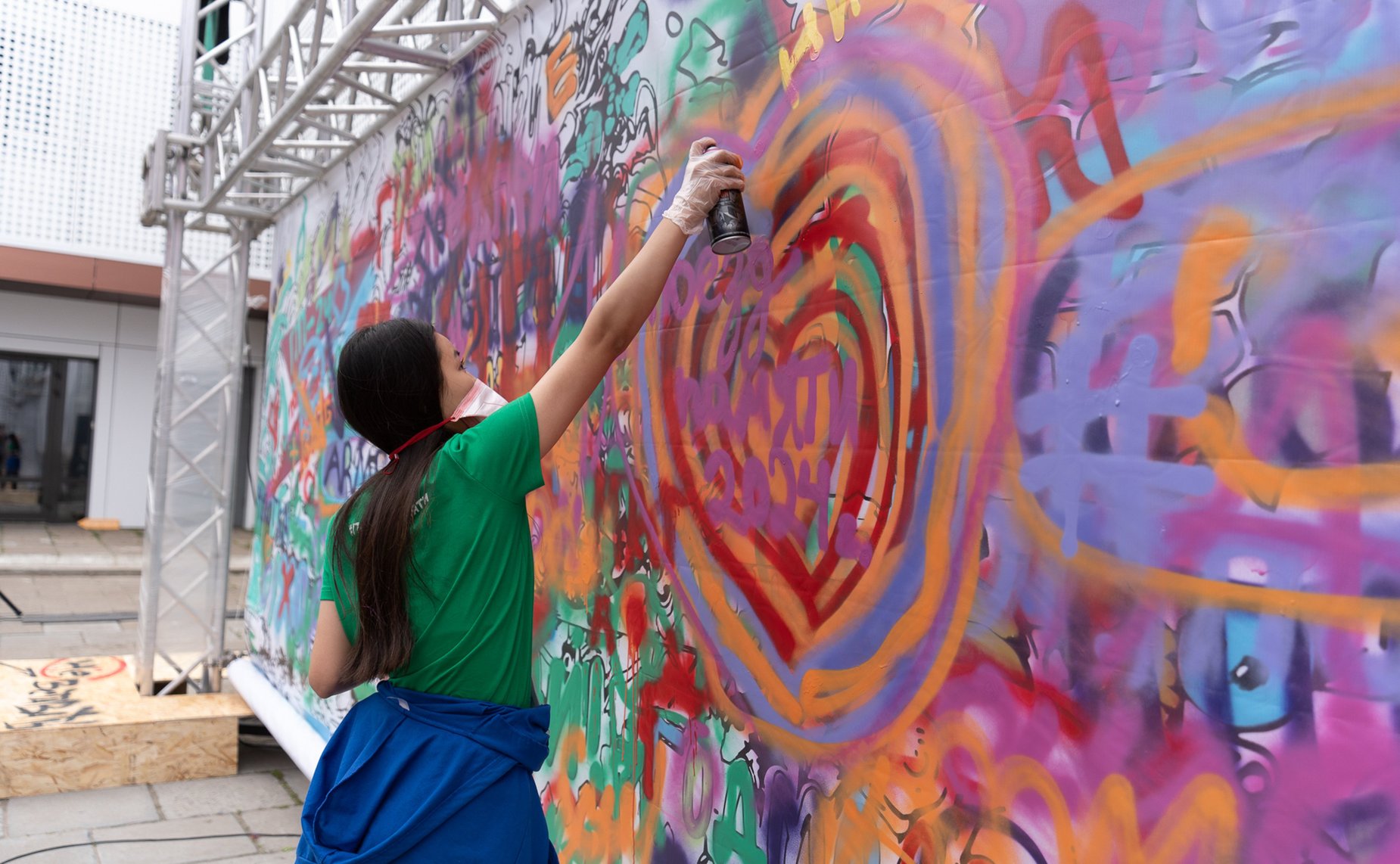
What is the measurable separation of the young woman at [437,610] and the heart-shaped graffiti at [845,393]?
39 cm

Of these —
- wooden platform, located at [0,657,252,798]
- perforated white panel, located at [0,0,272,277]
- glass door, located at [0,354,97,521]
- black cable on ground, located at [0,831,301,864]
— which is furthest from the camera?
glass door, located at [0,354,97,521]

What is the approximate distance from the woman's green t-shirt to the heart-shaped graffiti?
1.87 feet

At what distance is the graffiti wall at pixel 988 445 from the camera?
1.20 m

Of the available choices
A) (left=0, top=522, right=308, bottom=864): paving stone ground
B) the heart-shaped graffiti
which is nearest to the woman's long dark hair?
the heart-shaped graffiti

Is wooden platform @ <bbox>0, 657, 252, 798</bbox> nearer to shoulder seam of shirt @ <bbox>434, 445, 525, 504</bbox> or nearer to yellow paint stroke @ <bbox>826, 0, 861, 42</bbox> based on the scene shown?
shoulder seam of shirt @ <bbox>434, 445, 525, 504</bbox>

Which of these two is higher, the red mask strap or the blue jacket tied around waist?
the red mask strap

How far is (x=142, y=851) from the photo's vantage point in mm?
4465

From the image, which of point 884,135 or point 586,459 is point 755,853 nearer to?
point 586,459

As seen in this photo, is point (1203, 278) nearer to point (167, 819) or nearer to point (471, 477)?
point (471, 477)

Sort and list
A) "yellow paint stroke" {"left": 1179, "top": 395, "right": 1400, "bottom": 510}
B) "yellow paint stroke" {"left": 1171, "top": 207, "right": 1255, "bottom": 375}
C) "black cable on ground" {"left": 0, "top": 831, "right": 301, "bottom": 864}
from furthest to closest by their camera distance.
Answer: "black cable on ground" {"left": 0, "top": 831, "right": 301, "bottom": 864}
"yellow paint stroke" {"left": 1171, "top": 207, "right": 1255, "bottom": 375}
"yellow paint stroke" {"left": 1179, "top": 395, "right": 1400, "bottom": 510}

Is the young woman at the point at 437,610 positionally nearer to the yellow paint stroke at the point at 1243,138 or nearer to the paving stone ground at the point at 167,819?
the yellow paint stroke at the point at 1243,138

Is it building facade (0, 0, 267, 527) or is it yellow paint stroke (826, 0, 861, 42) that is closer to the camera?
yellow paint stroke (826, 0, 861, 42)

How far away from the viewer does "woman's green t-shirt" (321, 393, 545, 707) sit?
179 cm

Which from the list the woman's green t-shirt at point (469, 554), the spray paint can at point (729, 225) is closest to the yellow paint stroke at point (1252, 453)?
the spray paint can at point (729, 225)
